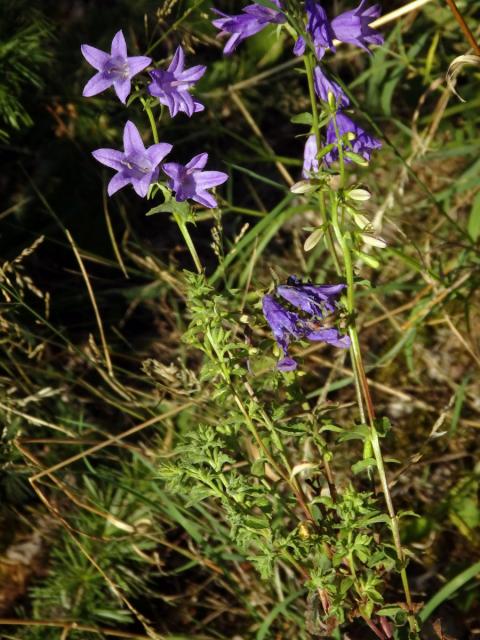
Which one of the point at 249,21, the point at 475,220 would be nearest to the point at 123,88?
the point at 249,21

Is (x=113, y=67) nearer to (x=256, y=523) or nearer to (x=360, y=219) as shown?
(x=360, y=219)

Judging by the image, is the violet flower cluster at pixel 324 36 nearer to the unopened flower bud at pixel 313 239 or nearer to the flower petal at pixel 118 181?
the unopened flower bud at pixel 313 239

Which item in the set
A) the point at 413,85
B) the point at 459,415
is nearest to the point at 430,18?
the point at 413,85

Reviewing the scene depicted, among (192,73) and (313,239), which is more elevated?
(192,73)

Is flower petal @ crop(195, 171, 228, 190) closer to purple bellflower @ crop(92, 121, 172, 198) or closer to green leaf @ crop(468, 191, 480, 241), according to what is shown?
purple bellflower @ crop(92, 121, 172, 198)

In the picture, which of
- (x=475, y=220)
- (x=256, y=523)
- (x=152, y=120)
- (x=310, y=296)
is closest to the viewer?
(x=152, y=120)

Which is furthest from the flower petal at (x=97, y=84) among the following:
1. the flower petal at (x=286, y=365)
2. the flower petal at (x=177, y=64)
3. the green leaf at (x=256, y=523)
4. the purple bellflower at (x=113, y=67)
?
the green leaf at (x=256, y=523)
